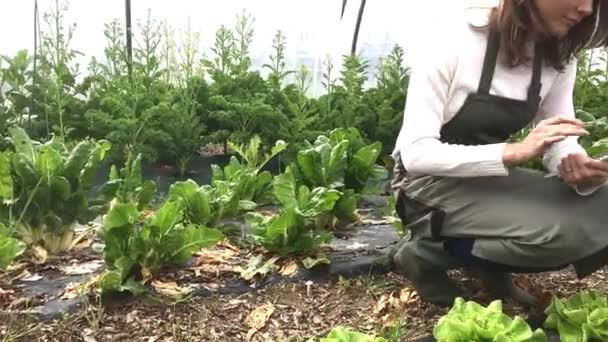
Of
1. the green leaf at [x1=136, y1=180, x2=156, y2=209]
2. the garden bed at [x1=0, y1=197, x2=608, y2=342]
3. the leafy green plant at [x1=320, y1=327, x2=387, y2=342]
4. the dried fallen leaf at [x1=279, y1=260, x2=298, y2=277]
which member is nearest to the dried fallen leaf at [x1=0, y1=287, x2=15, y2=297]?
the garden bed at [x1=0, y1=197, x2=608, y2=342]

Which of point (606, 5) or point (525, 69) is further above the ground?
point (606, 5)

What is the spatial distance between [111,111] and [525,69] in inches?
75.9

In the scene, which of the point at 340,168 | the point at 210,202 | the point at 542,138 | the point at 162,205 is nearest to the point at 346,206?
the point at 340,168

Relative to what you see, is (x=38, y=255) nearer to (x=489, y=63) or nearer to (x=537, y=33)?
(x=489, y=63)

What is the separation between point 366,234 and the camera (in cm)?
281

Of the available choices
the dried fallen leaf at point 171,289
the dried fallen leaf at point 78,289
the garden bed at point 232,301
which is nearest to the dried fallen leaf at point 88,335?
the garden bed at point 232,301

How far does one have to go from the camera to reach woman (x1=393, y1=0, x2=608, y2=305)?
77.3 inches

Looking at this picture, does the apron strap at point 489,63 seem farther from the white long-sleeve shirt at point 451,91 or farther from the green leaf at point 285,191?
the green leaf at point 285,191

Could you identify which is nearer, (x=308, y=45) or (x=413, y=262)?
(x=413, y=262)

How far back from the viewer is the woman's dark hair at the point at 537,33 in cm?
196

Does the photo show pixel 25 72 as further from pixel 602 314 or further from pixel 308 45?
pixel 602 314

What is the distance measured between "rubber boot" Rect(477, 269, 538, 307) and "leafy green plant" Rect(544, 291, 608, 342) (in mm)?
246

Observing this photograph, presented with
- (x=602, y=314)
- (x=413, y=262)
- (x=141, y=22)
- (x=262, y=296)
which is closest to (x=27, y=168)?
(x=262, y=296)

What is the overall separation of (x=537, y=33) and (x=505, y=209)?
423 mm
